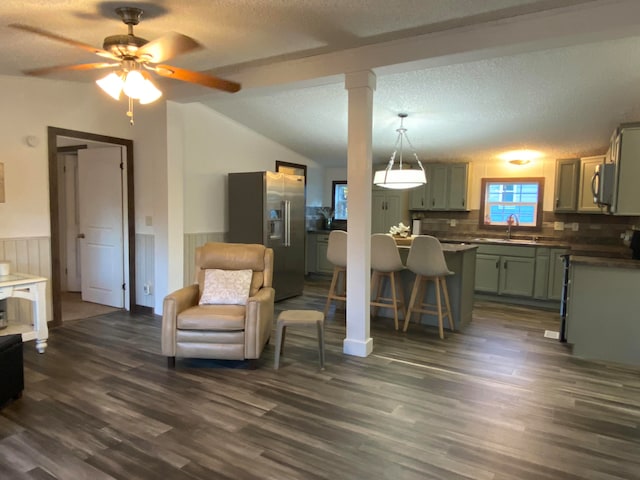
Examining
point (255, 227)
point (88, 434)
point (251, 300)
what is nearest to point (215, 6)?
point (251, 300)

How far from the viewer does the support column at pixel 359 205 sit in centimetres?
347

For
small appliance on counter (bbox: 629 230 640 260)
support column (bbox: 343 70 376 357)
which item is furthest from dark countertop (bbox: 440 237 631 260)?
support column (bbox: 343 70 376 357)

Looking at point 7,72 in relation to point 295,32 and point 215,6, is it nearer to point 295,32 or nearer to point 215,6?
point 215,6

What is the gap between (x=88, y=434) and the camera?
238 centimetres

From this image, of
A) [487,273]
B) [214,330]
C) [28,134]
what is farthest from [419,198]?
[28,134]

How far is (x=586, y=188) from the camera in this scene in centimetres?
554

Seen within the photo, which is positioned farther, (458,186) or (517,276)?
(458,186)

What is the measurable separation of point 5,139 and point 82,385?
252cm

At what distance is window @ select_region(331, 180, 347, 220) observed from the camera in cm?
782

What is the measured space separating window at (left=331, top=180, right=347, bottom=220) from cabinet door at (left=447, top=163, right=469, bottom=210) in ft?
6.56

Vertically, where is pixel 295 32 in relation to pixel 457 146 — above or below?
above

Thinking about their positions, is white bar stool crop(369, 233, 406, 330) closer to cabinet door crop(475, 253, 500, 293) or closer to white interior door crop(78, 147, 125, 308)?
cabinet door crop(475, 253, 500, 293)

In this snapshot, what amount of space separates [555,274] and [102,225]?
19.0 feet

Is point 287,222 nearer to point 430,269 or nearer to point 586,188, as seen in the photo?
point 430,269
